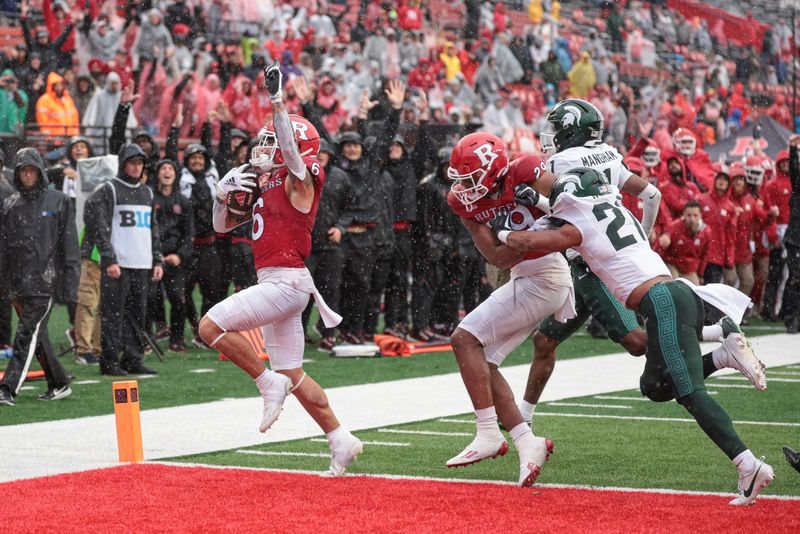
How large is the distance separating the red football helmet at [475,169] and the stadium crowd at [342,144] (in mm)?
3326

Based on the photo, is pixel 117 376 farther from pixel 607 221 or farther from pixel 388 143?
pixel 607 221

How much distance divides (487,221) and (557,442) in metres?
1.75

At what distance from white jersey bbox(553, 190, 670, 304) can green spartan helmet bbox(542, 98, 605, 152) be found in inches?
41.3

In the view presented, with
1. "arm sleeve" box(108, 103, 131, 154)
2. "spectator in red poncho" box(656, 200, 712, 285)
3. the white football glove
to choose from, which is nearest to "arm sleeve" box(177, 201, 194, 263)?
"arm sleeve" box(108, 103, 131, 154)

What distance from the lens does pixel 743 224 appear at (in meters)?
16.5

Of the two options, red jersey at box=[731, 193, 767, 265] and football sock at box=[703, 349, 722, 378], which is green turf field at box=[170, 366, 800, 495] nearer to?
football sock at box=[703, 349, 722, 378]

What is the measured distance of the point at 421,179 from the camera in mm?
15078

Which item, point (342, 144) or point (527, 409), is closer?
point (527, 409)

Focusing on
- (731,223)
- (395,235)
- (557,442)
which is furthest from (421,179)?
(557,442)

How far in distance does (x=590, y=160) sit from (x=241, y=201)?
6.30ft

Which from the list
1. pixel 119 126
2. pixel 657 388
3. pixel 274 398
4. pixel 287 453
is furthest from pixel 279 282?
pixel 119 126

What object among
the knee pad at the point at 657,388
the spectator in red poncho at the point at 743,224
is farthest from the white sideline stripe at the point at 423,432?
the spectator in red poncho at the point at 743,224

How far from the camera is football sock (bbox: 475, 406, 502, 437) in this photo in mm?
6699

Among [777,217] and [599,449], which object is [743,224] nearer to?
[777,217]
